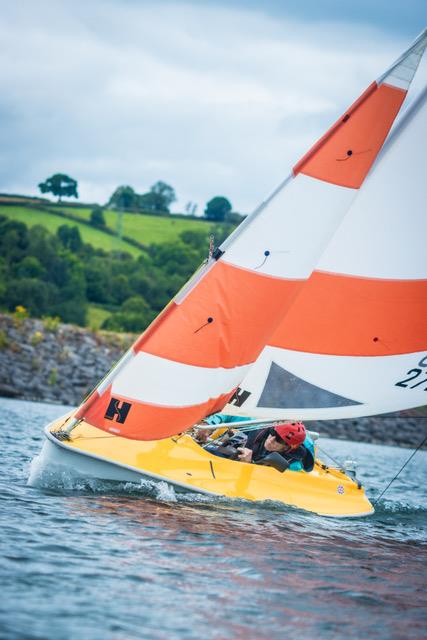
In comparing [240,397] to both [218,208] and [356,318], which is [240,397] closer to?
[356,318]

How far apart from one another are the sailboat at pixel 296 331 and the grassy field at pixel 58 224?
59027 millimetres

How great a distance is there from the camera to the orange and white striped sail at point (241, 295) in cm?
1114

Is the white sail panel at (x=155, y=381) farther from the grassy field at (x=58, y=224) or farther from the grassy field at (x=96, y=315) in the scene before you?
the grassy field at (x=58, y=224)

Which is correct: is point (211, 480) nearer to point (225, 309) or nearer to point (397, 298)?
point (225, 309)

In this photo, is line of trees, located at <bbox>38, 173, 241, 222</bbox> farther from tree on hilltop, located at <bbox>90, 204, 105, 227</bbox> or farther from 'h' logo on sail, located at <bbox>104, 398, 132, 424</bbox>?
'h' logo on sail, located at <bbox>104, 398, 132, 424</bbox>

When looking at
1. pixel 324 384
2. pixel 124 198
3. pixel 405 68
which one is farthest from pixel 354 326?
pixel 124 198

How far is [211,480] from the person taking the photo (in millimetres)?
11906

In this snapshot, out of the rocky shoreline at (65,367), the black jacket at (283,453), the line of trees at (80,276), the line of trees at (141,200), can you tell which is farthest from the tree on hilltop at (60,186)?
the black jacket at (283,453)

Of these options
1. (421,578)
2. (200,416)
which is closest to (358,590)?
(421,578)

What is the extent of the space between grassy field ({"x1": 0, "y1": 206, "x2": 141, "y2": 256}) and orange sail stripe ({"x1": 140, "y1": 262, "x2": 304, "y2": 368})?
59456 millimetres

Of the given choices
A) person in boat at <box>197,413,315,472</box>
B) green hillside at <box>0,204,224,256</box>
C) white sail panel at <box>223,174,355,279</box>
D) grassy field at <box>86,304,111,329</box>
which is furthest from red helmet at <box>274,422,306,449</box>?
green hillside at <box>0,204,224,256</box>

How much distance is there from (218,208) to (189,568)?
3806 inches

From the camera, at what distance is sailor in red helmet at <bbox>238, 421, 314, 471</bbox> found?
1293cm

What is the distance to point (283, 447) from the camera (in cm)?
1307
